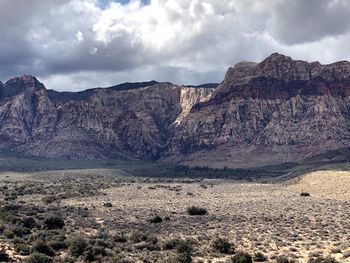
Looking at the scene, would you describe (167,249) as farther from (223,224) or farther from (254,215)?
(254,215)

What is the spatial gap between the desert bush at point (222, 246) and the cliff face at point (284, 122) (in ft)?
431

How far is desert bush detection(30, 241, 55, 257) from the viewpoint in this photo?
26.2 metres

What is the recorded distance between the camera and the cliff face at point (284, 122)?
168m

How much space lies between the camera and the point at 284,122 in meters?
183

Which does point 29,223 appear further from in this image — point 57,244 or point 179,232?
point 179,232

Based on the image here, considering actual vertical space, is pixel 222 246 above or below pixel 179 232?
above

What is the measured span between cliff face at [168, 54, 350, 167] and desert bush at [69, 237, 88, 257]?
135 meters

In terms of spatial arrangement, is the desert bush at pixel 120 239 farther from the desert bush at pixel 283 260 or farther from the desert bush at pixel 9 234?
the desert bush at pixel 283 260

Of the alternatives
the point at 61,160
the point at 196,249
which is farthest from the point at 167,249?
the point at 61,160

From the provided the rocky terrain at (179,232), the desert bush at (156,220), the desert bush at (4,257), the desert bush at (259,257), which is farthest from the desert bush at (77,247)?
the desert bush at (156,220)

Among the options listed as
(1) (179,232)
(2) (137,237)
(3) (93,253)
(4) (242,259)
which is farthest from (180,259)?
(1) (179,232)

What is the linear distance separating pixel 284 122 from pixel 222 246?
15944 cm

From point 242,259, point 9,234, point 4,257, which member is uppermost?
point 242,259

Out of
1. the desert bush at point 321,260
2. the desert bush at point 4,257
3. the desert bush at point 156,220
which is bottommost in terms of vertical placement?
the desert bush at point 4,257
